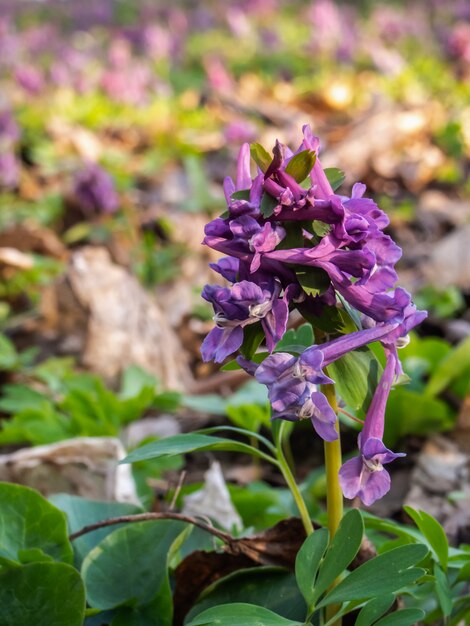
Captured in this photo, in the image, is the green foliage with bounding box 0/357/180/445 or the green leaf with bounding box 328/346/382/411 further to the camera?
the green foliage with bounding box 0/357/180/445

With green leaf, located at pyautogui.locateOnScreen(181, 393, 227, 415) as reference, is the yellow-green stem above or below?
above

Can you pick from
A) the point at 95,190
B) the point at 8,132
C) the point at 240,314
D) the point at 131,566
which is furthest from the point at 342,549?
the point at 8,132

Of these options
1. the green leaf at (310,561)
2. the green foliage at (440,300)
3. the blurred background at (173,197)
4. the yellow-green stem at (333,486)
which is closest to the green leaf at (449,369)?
the blurred background at (173,197)

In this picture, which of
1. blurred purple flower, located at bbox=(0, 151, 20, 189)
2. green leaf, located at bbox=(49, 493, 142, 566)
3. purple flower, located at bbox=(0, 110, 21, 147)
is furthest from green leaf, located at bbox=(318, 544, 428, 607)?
purple flower, located at bbox=(0, 110, 21, 147)

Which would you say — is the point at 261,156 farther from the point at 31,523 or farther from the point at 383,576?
the point at 31,523

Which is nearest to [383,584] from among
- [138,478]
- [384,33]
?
[138,478]

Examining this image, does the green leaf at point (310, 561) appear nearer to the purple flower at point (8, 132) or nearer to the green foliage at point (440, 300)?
the green foliage at point (440, 300)

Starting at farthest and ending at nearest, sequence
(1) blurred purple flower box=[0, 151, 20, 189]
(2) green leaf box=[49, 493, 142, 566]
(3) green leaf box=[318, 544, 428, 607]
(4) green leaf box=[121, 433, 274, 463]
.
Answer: (1) blurred purple flower box=[0, 151, 20, 189] → (2) green leaf box=[49, 493, 142, 566] → (4) green leaf box=[121, 433, 274, 463] → (3) green leaf box=[318, 544, 428, 607]

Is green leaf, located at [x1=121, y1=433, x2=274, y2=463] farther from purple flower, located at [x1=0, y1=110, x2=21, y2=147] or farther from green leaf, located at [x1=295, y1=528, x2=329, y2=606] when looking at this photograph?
purple flower, located at [x1=0, y1=110, x2=21, y2=147]
